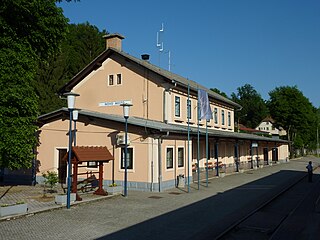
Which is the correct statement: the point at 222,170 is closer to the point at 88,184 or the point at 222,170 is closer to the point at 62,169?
the point at 62,169

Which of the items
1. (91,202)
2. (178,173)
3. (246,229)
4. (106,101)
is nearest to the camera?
(246,229)

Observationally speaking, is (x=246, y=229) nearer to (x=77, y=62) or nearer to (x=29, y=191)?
(x=29, y=191)

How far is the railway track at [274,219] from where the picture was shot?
9062mm

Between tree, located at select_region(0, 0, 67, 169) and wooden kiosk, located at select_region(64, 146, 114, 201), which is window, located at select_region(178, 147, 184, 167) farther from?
tree, located at select_region(0, 0, 67, 169)

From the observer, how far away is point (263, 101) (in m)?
119

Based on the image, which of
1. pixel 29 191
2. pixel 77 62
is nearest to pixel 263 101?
pixel 77 62

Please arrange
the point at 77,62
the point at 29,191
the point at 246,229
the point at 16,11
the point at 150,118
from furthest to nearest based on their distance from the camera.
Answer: the point at 77,62 < the point at 150,118 < the point at 29,191 < the point at 16,11 < the point at 246,229

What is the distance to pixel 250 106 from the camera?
117125mm

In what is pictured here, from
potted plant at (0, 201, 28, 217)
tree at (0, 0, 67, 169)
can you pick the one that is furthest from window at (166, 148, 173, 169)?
potted plant at (0, 201, 28, 217)

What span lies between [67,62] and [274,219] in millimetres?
38158

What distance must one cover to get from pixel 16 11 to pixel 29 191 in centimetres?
884

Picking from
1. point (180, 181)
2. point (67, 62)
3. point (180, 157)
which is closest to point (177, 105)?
point (180, 157)

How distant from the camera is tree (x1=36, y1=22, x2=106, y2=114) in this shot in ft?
124

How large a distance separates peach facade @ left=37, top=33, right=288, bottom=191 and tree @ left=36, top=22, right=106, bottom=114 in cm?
1242
